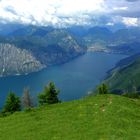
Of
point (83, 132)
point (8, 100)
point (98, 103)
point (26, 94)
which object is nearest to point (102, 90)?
point (26, 94)

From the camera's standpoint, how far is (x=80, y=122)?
4775 centimetres

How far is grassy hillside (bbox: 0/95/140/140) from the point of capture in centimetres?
4203

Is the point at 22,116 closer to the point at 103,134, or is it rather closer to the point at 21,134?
the point at 21,134

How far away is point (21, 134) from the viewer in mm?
46156

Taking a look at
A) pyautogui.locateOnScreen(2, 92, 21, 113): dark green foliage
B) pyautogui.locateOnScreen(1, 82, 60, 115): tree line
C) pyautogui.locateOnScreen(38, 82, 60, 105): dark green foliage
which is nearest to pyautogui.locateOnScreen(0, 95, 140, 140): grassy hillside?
pyautogui.locateOnScreen(2, 92, 21, 113): dark green foliage

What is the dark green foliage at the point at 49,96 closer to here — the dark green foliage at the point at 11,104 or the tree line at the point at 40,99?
the tree line at the point at 40,99

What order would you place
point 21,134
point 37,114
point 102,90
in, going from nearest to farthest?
point 21,134
point 37,114
point 102,90

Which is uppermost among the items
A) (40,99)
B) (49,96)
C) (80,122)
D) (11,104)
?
(80,122)

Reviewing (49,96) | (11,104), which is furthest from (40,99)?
(11,104)

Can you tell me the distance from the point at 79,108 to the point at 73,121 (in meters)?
7.78

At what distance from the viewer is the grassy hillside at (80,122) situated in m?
42.0

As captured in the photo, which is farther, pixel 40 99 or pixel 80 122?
pixel 40 99

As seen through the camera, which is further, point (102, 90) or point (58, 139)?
point (102, 90)

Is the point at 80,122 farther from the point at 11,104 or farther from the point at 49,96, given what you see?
the point at 49,96
